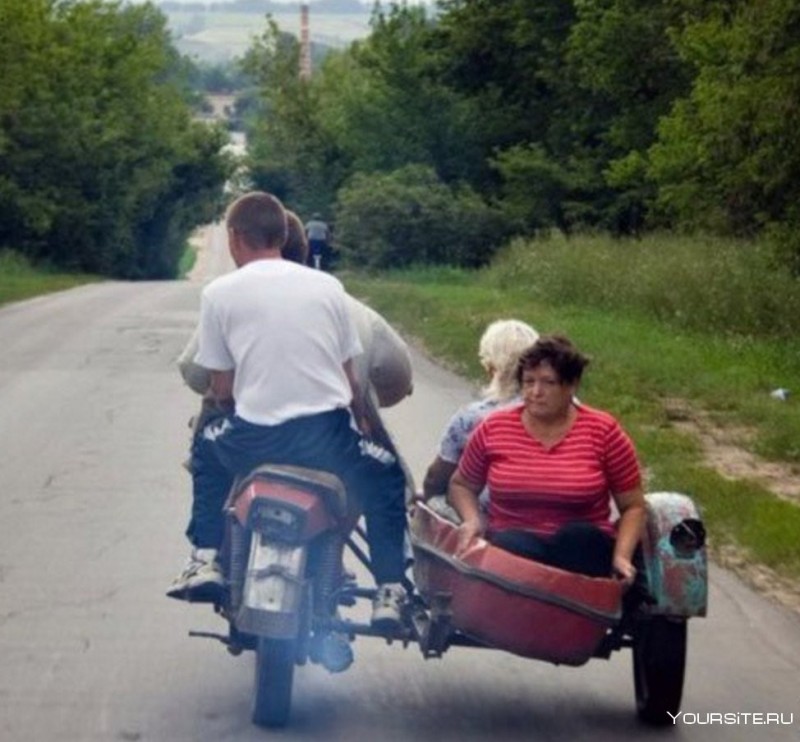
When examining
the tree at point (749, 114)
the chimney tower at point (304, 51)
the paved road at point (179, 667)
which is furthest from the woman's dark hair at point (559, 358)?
the chimney tower at point (304, 51)

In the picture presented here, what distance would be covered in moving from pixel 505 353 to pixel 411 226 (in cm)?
4400

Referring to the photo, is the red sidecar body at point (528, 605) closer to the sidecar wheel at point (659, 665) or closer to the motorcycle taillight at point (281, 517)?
the sidecar wheel at point (659, 665)

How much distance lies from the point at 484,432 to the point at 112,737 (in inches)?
66.7

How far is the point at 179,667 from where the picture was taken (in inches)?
357

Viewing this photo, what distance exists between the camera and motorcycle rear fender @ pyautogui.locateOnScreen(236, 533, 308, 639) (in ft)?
24.9

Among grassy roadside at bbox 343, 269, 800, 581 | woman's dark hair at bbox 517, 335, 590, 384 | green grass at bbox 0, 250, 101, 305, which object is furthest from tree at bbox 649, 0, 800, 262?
woman's dark hair at bbox 517, 335, 590, 384

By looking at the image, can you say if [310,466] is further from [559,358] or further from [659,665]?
[659,665]

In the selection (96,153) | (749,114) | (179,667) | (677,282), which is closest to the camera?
(179,667)

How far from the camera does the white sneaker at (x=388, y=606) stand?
8039 millimetres

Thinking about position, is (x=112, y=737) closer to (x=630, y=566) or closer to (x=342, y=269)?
(x=630, y=566)

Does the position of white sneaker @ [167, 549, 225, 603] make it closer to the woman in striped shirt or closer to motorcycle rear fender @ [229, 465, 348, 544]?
motorcycle rear fender @ [229, 465, 348, 544]

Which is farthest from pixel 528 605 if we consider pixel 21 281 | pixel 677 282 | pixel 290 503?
pixel 21 281

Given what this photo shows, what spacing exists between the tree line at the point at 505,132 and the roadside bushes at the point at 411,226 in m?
0.04

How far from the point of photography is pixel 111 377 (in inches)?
915
